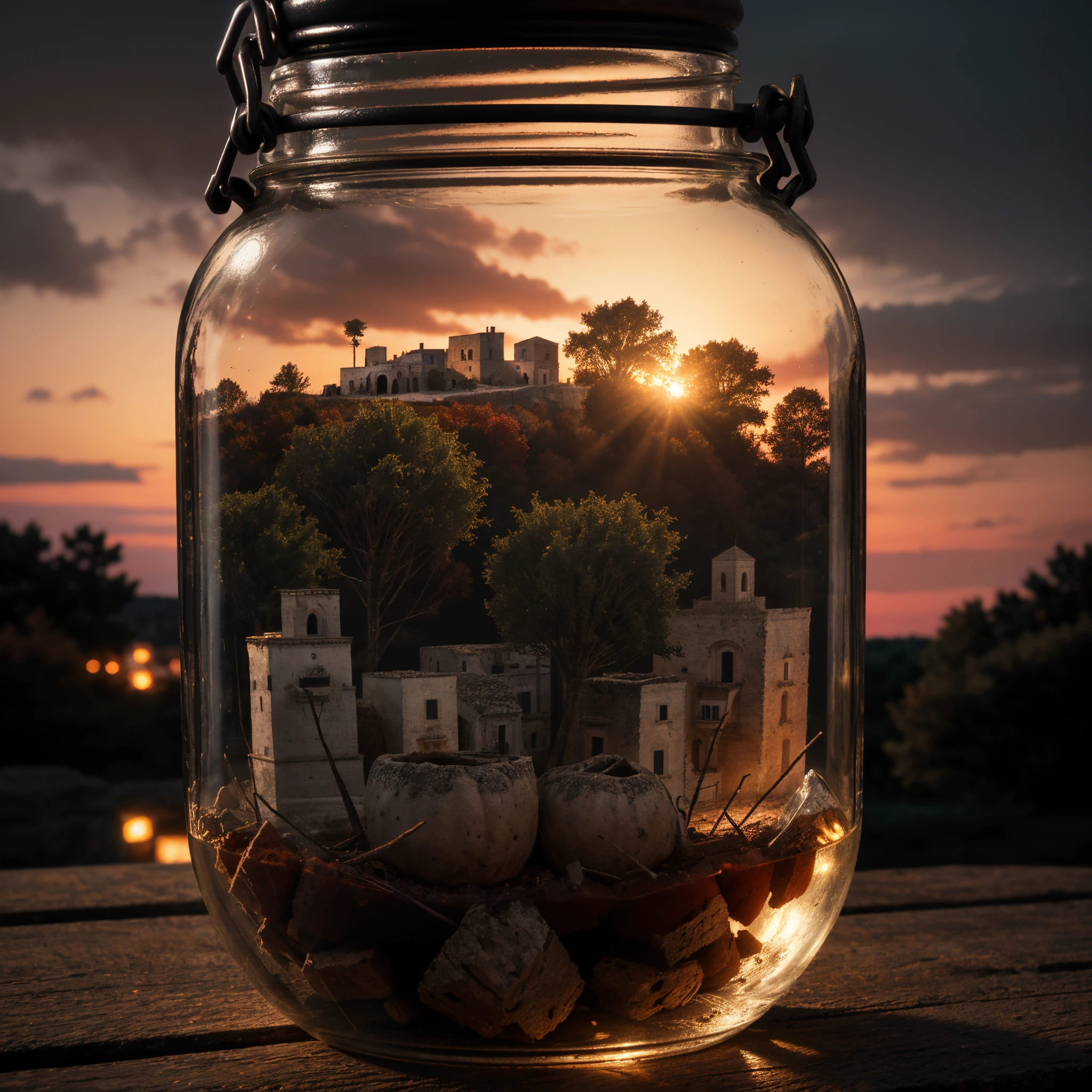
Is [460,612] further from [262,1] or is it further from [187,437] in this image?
[262,1]

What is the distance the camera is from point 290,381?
126 centimetres

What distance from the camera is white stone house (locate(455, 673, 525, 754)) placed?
4.02ft

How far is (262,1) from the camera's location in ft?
4.22

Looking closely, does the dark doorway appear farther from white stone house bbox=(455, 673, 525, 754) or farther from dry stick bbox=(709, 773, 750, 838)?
white stone house bbox=(455, 673, 525, 754)

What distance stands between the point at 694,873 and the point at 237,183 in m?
0.85

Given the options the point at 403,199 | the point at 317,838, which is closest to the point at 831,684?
the point at 317,838

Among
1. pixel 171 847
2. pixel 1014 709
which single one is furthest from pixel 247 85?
pixel 1014 709

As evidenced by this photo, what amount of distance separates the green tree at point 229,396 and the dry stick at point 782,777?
65 centimetres

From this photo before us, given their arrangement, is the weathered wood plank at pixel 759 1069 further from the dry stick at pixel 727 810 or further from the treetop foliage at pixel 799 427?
the treetop foliage at pixel 799 427

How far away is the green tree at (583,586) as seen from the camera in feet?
4.08

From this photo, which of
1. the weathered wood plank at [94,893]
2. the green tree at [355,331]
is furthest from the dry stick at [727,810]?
the weathered wood plank at [94,893]

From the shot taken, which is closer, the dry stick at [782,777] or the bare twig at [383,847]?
the bare twig at [383,847]

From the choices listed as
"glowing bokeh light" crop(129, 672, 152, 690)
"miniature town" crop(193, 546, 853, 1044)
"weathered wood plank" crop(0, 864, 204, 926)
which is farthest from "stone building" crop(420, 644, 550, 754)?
"glowing bokeh light" crop(129, 672, 152, 690)

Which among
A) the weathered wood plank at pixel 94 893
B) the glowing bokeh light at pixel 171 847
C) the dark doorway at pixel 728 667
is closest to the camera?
the dark doorway at pixel 728 667
